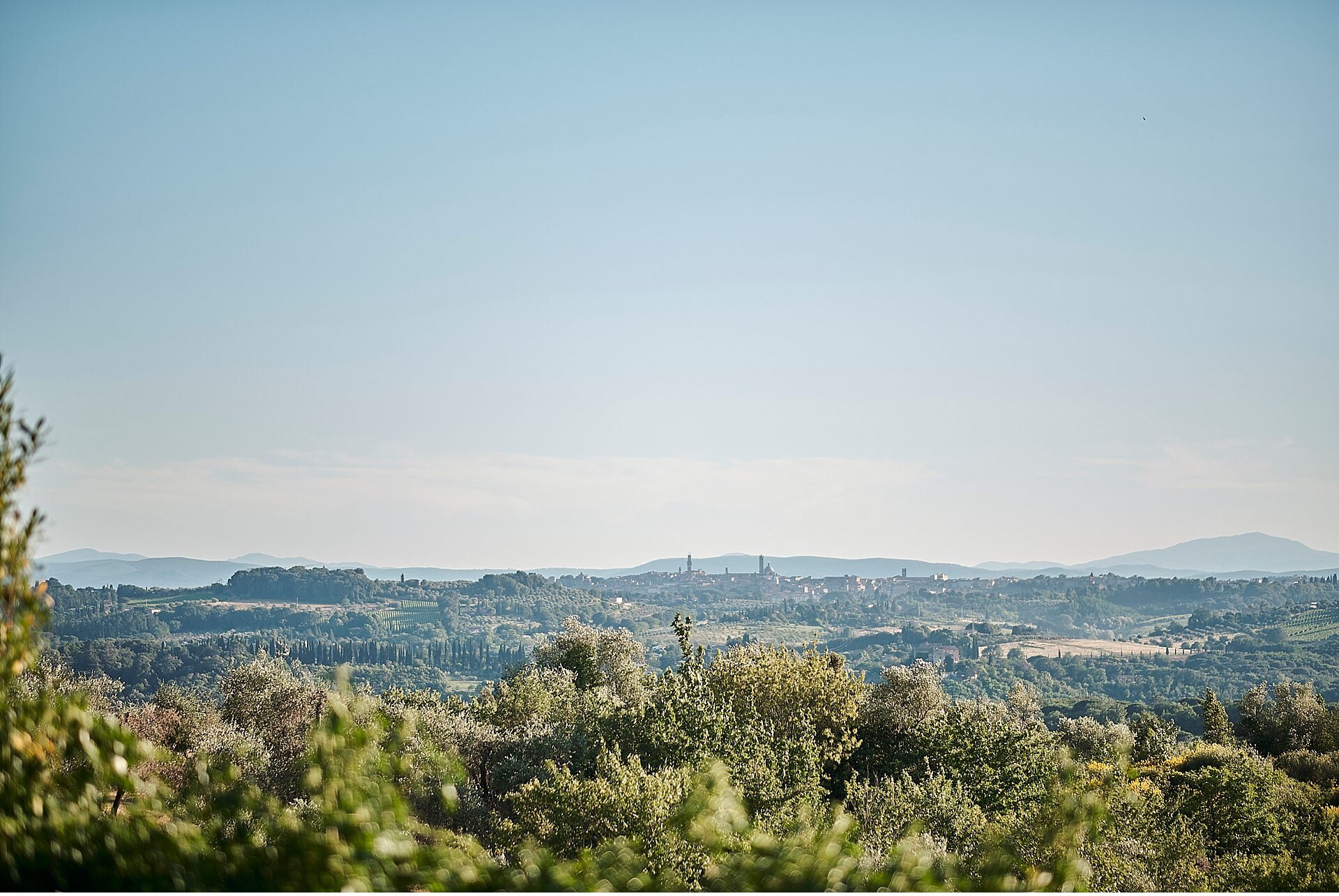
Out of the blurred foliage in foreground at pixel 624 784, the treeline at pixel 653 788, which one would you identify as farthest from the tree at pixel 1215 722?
the blurred foliage in foreground at pixel 624 784

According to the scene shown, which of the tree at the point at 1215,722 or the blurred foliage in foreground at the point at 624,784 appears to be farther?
the tree at the point at 1215,722

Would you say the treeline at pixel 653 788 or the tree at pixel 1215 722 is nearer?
the treeline at pixel 653 788

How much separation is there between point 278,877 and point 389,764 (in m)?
1.29

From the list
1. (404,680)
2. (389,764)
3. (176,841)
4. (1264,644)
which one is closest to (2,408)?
(176,841)

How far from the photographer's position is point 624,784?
18281 millimetres

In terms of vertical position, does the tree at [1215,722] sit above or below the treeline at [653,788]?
below

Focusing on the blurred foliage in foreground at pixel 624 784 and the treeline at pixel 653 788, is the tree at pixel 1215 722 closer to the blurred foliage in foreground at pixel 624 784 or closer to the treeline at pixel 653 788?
the treeline at pixel 653 788

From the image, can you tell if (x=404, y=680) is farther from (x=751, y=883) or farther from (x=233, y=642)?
(x=751, y=883)

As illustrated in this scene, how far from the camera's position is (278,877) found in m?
4.96

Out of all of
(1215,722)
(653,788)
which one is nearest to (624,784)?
(653,788)

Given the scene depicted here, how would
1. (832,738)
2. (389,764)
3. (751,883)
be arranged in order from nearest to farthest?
1. (751,883)
2. (389,764)
3. (832,738)

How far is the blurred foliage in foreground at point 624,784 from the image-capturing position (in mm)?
5113

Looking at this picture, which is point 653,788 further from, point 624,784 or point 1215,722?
point 1215,722

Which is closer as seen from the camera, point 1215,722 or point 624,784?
point 624,784
